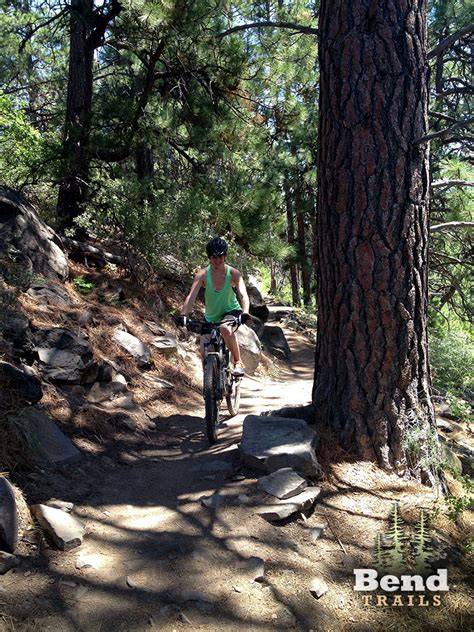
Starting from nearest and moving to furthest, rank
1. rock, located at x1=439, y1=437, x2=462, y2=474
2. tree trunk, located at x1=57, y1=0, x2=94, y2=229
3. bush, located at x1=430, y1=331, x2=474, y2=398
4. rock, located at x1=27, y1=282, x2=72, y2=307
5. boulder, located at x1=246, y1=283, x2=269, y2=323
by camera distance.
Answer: rock, located at x1=439, y1=437, x2=462, y2=474 → rock, located at x1=27, y1=282, x2=72, y2=307 → tree trunk, located at x1=57, y1=0, x2=94, y2=229 → bush, located at x1=430, y1=331, x2=474, y2=398 → boulder, located at x1=246, y1=283, x2=269, y2=323

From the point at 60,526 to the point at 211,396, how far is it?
2043 millimetres

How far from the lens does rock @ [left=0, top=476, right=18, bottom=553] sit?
2.55 m

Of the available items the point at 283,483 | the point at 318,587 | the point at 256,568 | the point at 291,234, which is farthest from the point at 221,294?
the point at 291,234

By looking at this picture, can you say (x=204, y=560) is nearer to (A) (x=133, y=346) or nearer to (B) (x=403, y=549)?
(B) (x=403, y=549)

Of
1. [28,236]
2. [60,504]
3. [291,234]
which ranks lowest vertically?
[60,504]

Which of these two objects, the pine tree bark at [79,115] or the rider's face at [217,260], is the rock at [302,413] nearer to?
the rider's face at [217,260]

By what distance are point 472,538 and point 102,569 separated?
2.35 m

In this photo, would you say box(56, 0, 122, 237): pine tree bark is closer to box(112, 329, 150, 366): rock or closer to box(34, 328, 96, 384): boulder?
box(112, 329, 150, 366): rock

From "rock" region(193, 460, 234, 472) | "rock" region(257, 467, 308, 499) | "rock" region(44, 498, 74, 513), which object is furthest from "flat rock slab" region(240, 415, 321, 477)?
"rock" region(44, 498, 74, 513)

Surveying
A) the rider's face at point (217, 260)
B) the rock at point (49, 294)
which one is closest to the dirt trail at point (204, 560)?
the rider's face at point (217, 260)

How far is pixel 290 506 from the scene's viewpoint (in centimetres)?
327

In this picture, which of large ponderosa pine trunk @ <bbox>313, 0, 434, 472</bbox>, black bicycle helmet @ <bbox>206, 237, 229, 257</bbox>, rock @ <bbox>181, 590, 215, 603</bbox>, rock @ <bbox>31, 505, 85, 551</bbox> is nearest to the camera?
rock @ <bbox>181, 590, 215, 603</bbox>

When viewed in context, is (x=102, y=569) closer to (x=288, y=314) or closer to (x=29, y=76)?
(x=288, y=314)

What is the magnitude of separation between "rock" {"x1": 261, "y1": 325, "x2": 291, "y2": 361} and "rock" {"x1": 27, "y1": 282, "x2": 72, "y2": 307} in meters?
5.38
